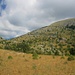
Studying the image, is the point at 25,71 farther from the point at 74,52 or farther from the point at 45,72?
the point at 74,52

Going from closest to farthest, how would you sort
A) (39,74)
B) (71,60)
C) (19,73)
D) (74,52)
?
1. (39,74)
2. (19,73)
3. (71,60)
4. (74,52)

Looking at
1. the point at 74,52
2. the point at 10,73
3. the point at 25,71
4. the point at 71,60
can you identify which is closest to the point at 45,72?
the point at 25,71

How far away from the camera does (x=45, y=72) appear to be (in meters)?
16.5

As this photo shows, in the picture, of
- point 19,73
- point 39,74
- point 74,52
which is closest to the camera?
point 39,74

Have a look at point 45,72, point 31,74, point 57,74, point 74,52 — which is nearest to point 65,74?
point 57,74

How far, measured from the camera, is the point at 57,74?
15.7m

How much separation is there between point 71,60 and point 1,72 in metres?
11.1

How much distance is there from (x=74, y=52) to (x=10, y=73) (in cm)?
3828

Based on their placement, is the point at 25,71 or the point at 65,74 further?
the point at 25,71

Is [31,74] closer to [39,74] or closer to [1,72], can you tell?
[39,74]

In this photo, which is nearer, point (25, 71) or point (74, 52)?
point (25, 71)

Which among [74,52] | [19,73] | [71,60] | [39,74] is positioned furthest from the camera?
[74,52]

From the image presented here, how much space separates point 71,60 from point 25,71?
894 centimetres

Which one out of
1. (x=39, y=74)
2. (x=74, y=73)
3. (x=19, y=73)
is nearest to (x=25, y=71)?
(x=19, y=73)
